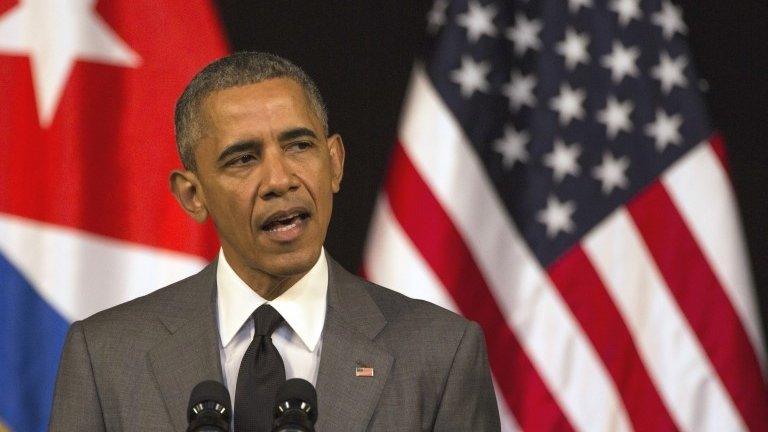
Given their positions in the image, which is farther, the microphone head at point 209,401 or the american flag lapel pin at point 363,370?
the american flag lapel pin at point 363,370

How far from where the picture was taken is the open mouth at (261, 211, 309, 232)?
1.66m

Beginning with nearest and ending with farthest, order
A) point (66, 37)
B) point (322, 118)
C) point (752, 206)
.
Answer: point (322, 118) → point (66, 37) → point (752, 206)

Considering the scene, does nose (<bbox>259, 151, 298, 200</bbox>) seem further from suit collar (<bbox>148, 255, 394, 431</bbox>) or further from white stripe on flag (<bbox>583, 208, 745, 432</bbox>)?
white stripe on flag (<bbox>583, 208, 745, 432</bbox>)

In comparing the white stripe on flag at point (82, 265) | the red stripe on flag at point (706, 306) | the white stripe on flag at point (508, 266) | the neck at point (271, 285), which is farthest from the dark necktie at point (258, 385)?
the red stripe on flag at point (706, 306)

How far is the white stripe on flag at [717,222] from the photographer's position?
3225 mm

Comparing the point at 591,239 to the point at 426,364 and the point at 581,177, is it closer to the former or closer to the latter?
the point at 581,177

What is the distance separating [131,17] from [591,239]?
155 cm

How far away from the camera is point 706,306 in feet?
10.6

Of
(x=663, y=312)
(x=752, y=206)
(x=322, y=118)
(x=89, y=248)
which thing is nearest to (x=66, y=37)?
(x=89, y=248)

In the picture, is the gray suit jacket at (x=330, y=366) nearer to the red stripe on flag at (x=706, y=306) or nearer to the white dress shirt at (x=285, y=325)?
the white dress shirt at (x=285, y=325)

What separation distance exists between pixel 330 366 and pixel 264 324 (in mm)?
133

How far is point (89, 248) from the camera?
309 centimetres

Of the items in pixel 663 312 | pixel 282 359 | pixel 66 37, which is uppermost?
pixel 66 37

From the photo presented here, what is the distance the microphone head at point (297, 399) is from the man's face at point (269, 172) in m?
0.46
